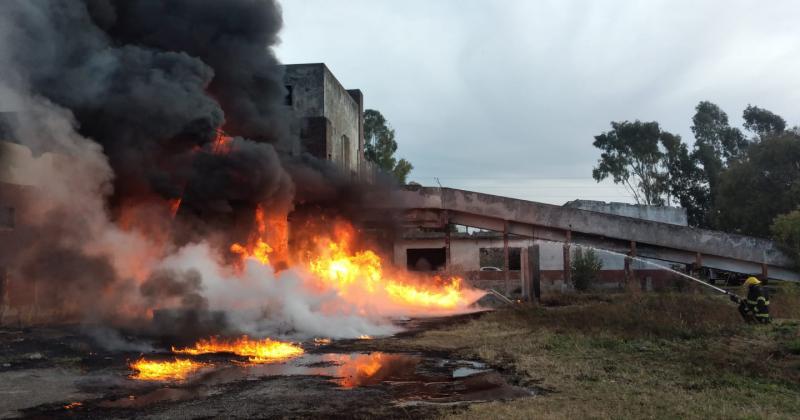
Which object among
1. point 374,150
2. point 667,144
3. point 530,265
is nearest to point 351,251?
point 530,265

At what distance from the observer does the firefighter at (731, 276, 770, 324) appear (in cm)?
1417

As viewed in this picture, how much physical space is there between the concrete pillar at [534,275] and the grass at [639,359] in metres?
6.93

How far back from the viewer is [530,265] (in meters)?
25.5

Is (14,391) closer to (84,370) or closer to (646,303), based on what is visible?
(84,370)

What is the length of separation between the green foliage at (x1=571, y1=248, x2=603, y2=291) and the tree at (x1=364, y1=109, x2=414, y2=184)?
27.5 metres

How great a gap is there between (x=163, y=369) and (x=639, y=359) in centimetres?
818

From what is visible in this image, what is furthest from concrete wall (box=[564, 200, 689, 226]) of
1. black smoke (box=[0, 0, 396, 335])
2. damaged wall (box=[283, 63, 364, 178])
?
black smoke (box=[0, 0, 396, 335])

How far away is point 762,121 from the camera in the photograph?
55281 mm

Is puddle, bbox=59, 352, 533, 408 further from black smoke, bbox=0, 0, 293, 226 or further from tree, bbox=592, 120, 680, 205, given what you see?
tree, bbox=592, 120, 680, 205

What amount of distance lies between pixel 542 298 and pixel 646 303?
7698 millimetres

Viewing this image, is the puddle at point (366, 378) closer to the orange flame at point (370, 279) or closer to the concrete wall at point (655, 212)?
the orange flame at point (370, 279)

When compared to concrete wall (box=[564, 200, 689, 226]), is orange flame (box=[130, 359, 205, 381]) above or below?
below

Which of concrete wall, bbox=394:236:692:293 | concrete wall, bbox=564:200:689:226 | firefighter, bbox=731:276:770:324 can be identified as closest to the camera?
firefighter, bbox=731:276:770:324

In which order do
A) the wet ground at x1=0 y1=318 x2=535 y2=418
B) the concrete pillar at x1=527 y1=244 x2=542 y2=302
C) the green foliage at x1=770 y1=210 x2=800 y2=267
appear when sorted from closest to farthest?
the wet ground at x1=0 y1=318 x2=535 y2=418
the concrete pillar at x1=527 y1=244 x2=542 y2=302
the green foliage at x1=770 y1=210 x2=800 y2=267
